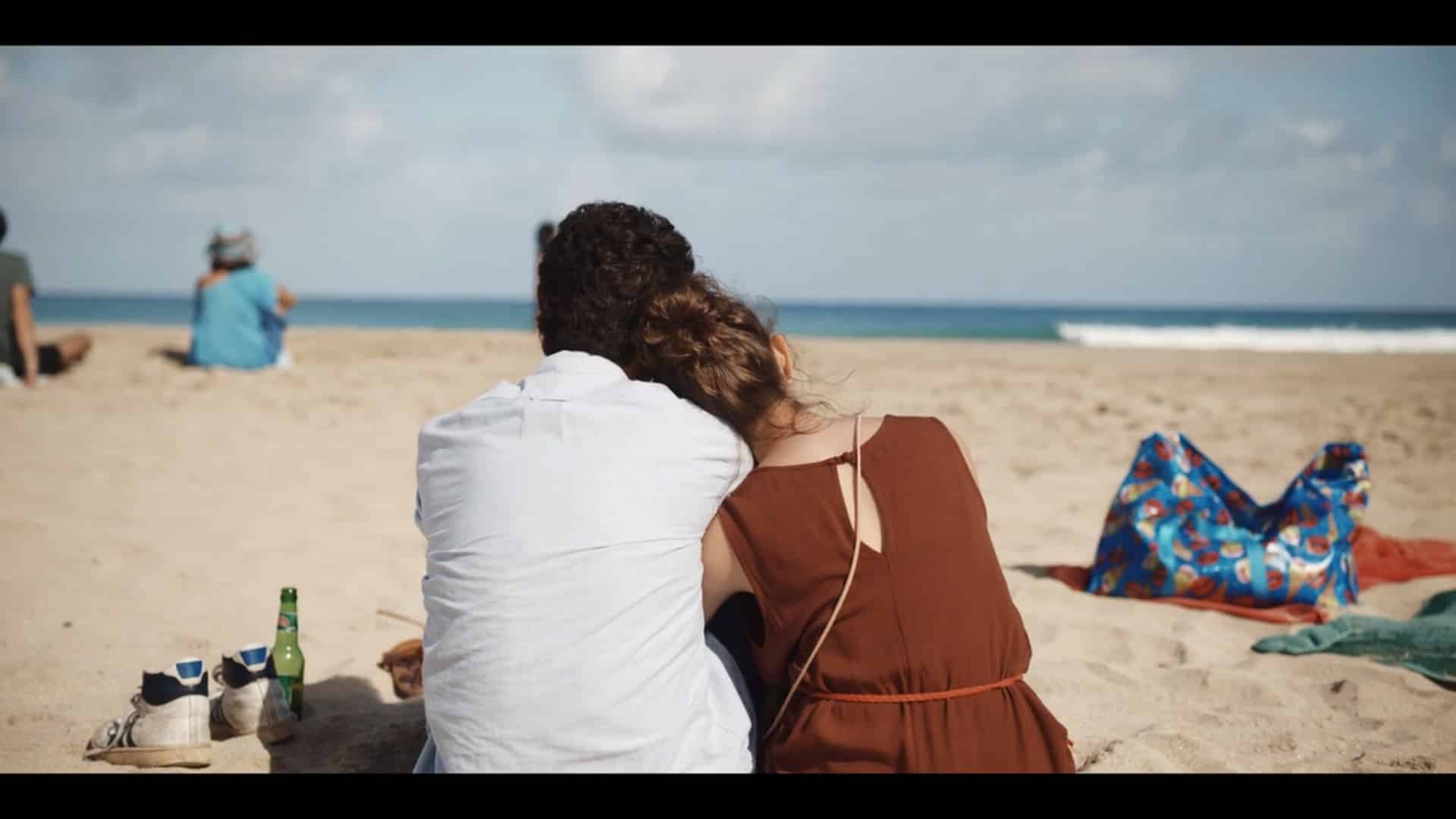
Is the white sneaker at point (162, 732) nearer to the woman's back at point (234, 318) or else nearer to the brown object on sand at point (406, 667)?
the brown object on sand at point (406, 667)

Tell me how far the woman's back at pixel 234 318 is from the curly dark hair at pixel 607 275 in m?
7.87

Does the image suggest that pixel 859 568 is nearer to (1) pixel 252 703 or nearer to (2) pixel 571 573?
(2) pixel 571 573

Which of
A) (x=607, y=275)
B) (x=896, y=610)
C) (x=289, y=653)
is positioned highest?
(x=607, y=275)

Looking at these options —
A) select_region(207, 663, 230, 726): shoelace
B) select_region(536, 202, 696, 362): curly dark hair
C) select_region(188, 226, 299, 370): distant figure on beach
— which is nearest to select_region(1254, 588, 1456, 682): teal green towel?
select_region(536, 202, 696, 362): curly dark hair

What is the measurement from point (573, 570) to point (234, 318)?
329 inches

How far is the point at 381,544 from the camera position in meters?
4.73

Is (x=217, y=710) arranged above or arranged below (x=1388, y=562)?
below

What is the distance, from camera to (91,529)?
15.0 feet

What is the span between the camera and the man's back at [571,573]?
6.40 ft

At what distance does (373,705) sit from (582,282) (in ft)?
5.69

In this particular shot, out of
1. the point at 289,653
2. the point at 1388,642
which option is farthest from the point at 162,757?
the point at 1388,642
